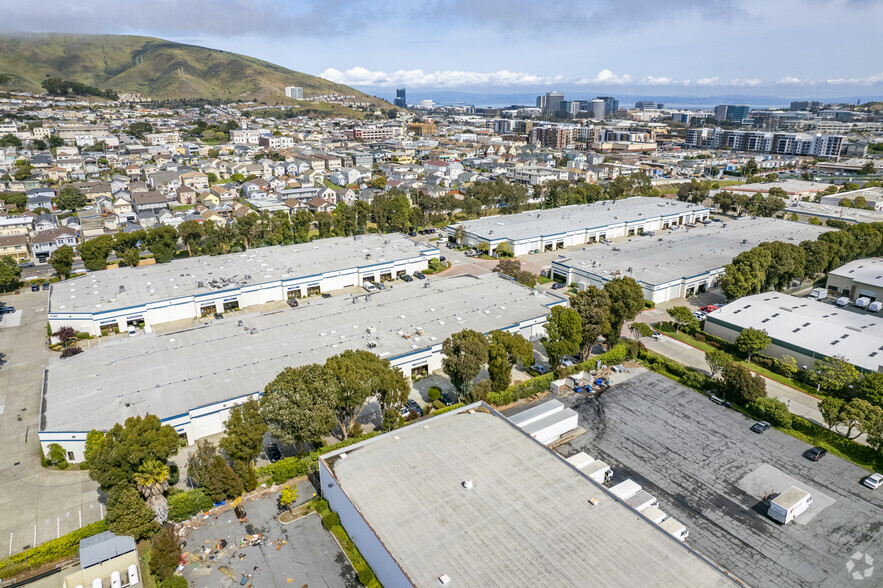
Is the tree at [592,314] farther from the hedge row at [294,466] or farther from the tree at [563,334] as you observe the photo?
the hedge row at [294,466]

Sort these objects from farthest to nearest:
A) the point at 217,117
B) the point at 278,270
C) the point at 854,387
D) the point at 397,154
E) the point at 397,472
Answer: the point at 217,117
the point at 397,154
the point at 278,270
the point at 854,387
the point at 397,472

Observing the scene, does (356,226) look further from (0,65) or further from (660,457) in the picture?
(0,65)

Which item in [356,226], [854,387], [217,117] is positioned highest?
[217,117]

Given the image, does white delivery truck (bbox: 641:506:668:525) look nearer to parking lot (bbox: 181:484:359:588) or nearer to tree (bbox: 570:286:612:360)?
parking lot (bbox: 181:484:359:588)

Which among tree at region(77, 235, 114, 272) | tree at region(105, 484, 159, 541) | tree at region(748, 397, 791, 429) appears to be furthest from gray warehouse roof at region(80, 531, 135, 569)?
tree at region(77, 235, 114, 272)

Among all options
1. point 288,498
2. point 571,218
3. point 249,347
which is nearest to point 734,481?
point 288,498

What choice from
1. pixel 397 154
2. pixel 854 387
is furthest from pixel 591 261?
pixel 397 154

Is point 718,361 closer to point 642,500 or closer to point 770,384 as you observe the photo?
point 770,384
